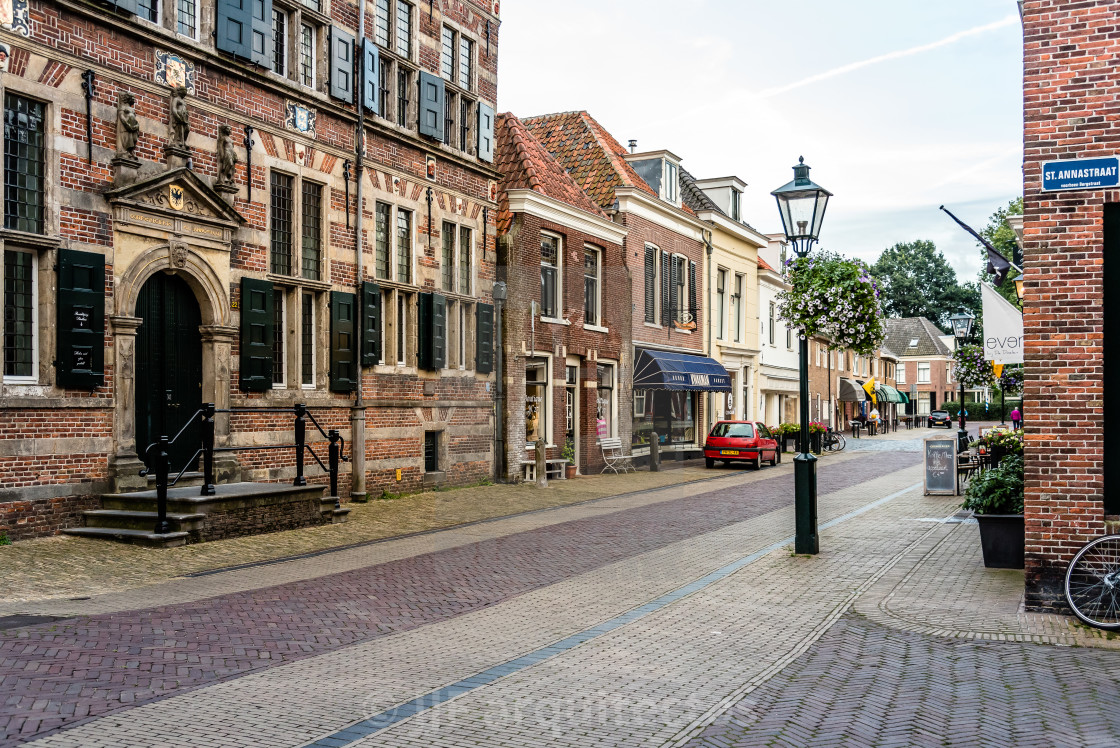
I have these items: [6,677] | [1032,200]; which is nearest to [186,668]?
[6,677]

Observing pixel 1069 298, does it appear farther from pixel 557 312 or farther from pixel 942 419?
pixel 942 419

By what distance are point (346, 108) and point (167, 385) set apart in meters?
6.10

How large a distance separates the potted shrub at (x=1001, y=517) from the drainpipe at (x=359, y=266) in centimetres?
1043

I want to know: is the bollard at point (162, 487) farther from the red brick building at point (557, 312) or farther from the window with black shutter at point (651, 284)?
the window with black shutter at point (651, 284)

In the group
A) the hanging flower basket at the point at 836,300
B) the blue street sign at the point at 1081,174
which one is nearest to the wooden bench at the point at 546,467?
the hanging flower basket at the point at 836,300

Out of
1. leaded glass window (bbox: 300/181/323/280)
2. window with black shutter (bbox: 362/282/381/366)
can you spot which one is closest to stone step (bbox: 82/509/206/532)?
leaded glass window (bbox: 300/181/323/280)

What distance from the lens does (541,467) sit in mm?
22406

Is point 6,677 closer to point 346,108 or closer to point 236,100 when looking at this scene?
point 236,100

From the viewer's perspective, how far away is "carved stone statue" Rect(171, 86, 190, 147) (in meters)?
13.6

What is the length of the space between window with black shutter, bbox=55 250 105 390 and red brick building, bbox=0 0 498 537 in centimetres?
2

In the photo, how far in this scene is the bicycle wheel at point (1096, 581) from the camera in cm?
780

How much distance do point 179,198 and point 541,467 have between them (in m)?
10.9

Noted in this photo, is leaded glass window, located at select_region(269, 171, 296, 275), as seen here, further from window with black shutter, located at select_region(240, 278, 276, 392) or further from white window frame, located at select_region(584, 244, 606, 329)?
white window frame, located at select_region(584, 244, 606, 329)

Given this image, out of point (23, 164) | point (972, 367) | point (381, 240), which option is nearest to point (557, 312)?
point (381, 240)
